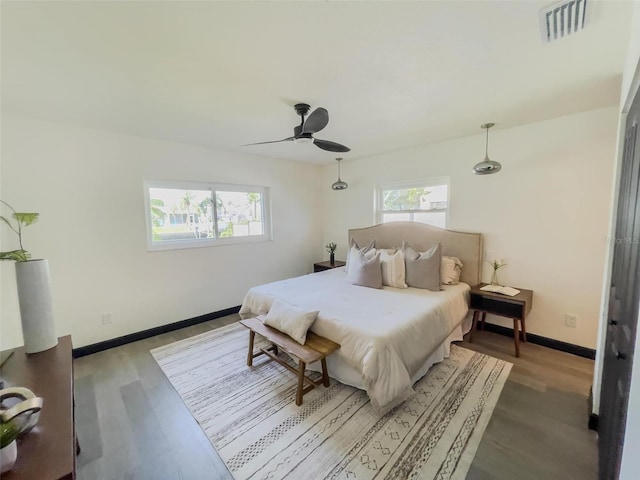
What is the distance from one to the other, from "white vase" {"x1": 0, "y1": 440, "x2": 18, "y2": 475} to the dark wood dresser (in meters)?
0.02

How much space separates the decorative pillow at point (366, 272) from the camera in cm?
301

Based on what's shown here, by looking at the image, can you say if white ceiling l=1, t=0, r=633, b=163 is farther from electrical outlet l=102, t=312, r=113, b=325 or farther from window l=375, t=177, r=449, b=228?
electrical outlet l=102, t=312, r=113, b=325

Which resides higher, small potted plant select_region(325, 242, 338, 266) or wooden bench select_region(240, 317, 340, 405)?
small potted plant select_region(325, 242, 338, 266)

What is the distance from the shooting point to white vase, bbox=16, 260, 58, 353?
1.59 metres

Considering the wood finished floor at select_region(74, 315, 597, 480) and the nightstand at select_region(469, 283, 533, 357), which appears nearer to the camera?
the wood finished floor at select_region(74, 315, 597, 480)

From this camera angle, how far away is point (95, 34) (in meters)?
1.34

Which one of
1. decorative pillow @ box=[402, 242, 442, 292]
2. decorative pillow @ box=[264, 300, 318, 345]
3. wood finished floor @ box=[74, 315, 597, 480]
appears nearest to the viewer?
wood finished floor @ box=[74, 315, 597, 480]

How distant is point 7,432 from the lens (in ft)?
2.69

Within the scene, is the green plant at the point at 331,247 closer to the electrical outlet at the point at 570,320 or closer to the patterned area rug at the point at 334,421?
the patterned area rug at the point at 334,421

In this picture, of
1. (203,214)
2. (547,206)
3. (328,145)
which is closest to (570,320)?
(547,206)

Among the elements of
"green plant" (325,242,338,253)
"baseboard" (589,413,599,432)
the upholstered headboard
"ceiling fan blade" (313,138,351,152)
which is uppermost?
"ceiling fan blade" (313,138,351,152)

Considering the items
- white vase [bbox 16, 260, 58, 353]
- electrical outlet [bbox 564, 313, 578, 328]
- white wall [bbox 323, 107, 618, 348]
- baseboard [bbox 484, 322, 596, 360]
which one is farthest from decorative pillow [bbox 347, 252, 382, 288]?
white vase [bbox 16, 260, 58, 353]

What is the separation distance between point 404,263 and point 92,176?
11.5 ft

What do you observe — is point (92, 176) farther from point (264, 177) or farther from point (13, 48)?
point (264, 177)
